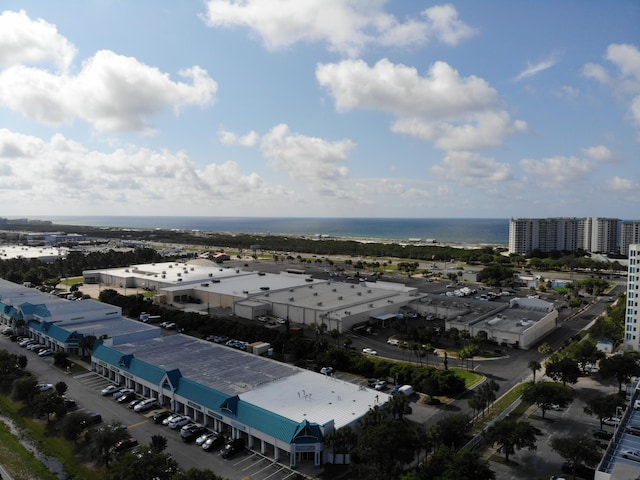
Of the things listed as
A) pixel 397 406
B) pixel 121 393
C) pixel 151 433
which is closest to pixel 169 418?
pixel 151 433

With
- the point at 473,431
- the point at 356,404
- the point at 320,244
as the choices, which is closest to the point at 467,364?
the point at 473,431

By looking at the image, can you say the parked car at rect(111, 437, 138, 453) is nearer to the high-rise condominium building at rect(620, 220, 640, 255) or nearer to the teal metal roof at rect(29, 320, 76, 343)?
the teal metal roof at rect(29, 320, 76, 343)

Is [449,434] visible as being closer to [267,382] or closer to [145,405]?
[267,382]

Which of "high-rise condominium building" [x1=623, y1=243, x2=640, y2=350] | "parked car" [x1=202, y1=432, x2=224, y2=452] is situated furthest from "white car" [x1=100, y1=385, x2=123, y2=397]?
"high-rise condominium building" [x1=623, y1=243, x2=640, y2=350]

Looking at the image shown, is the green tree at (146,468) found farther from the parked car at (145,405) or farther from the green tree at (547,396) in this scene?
the green tree at (547,396)

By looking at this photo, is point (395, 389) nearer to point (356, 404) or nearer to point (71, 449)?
point (356, 404)

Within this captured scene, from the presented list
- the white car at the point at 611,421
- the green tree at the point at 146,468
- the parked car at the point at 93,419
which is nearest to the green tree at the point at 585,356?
the white car at the point at 611,421

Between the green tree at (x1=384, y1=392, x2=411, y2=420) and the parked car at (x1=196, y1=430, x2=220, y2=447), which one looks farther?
the parked car at (x1=196, y1=430, x2=220, y2=447)
